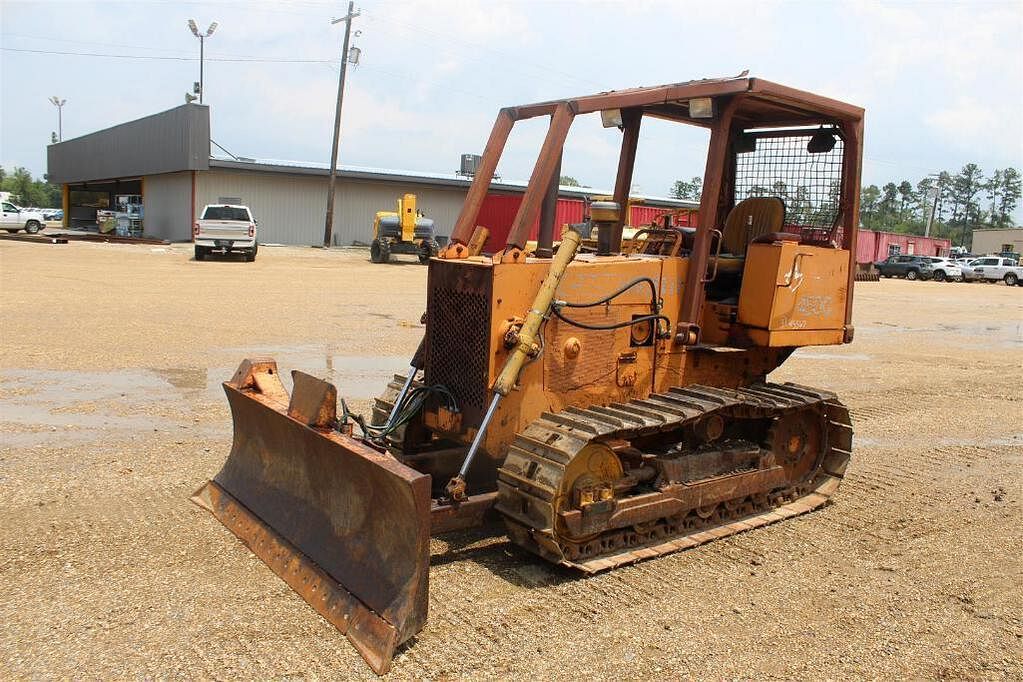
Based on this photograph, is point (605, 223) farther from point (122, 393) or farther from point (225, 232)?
point (225, 232)

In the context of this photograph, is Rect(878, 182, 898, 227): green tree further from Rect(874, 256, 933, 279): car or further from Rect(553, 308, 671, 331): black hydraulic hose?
Rect(553, 308, 671, 331): black hydraulic hose

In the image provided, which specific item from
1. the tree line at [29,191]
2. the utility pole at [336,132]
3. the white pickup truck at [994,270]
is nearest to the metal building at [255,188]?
the utility pole at [336,132]

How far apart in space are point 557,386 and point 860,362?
29.5 feet

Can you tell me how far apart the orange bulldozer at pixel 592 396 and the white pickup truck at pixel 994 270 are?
46.0 meters

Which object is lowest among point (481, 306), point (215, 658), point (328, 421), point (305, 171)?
point (215, 658)

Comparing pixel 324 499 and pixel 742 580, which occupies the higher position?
pixel 324 499

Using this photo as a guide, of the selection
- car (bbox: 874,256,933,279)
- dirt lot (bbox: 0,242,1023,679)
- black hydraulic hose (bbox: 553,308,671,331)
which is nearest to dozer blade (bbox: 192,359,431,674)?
dirt lot (bbox: 0,242,1023,679)

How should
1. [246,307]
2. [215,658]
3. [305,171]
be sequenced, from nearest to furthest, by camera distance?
[215,658], [246,307], [305,171]

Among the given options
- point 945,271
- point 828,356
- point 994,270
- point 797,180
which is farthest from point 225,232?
point 994,270

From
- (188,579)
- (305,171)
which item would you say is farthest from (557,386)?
(305,171)

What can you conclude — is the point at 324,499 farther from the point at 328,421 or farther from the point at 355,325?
the point at 355,325

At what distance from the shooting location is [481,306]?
512 cm

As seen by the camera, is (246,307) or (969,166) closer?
(246,307)

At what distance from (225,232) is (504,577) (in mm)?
25917
